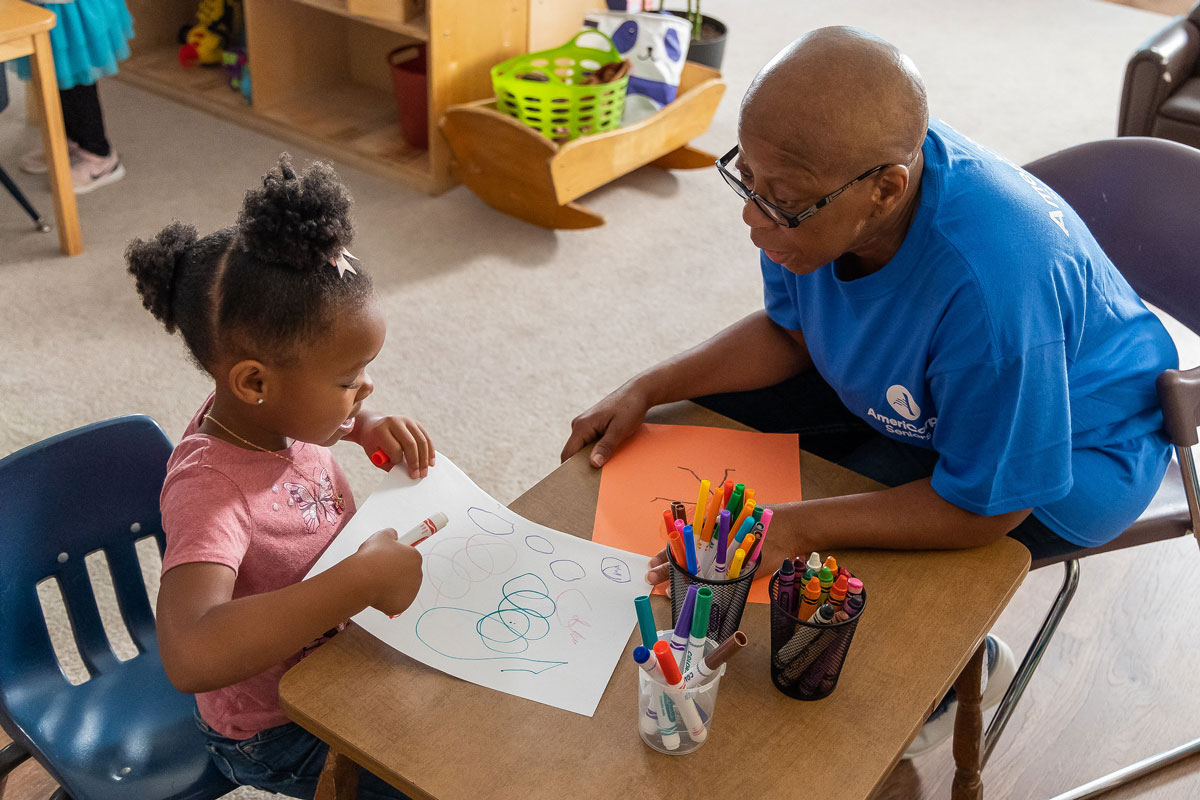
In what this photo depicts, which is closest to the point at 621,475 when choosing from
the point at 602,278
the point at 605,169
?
the point at 602,278

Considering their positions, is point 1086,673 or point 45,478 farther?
point 1086,673

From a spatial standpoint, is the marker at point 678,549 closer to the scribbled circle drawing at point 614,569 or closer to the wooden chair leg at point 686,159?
the scribbled circle drawing at point 614,569

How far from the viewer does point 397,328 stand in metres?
2.52

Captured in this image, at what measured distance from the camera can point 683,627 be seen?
2.81 ft

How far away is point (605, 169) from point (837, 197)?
194 centimetres

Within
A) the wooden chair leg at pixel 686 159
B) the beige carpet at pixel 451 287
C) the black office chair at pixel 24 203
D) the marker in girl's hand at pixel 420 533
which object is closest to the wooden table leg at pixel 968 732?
the marker in girl's hand at pixel 420 533

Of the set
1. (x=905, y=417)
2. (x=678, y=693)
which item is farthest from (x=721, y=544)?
(x=905, y=417)

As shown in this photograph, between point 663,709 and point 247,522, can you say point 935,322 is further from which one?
point 247,522

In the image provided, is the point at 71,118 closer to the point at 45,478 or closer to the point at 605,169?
the point at 605,169

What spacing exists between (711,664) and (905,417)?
48 centimetres

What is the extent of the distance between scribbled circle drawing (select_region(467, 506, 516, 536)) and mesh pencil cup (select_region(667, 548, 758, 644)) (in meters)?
0.20

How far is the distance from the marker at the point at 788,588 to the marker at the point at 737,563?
0.12 feet

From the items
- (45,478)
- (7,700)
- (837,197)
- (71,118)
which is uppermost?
(837,197)

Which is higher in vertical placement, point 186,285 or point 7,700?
point 186,285
